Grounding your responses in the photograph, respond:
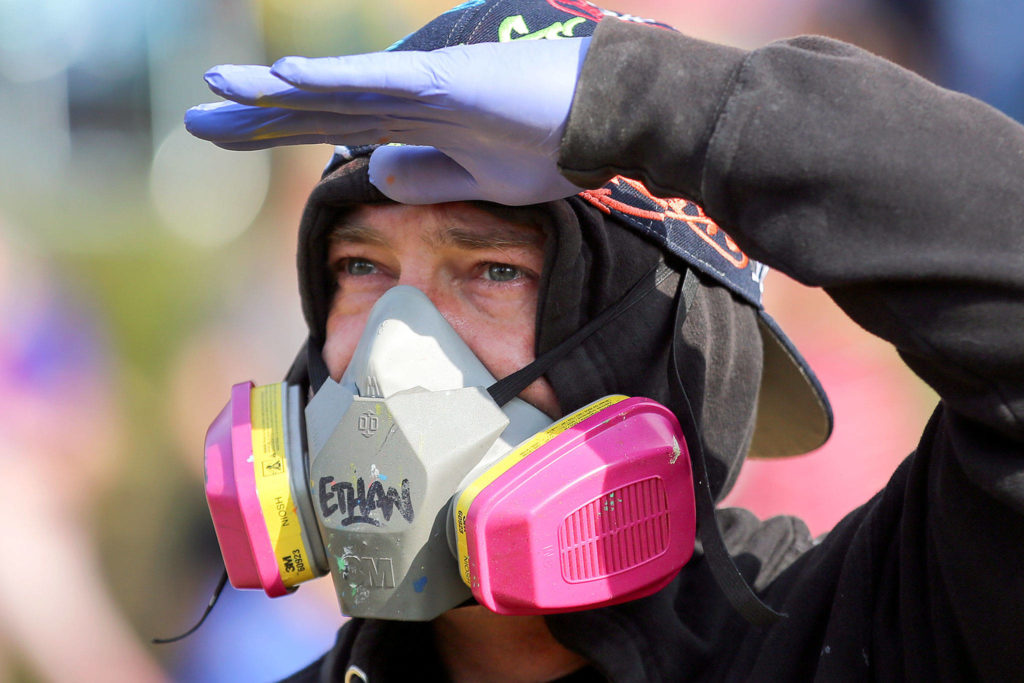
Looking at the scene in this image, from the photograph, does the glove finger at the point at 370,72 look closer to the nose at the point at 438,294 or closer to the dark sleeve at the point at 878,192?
the dark sleeve at the point at 878,192

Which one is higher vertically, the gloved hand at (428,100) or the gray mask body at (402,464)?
the gloved hand at (428,100)

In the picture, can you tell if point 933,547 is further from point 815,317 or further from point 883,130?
point 815,317

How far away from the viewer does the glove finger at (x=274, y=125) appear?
1317mm

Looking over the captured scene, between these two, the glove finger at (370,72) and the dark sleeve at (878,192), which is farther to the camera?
the glove finger at (370,72)

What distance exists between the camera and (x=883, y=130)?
1.01 metres

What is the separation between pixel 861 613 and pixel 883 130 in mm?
766

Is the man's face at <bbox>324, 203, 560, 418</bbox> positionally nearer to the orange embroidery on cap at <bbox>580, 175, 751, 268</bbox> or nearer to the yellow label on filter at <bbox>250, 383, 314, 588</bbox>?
the orange embroidery on cap at <bbox>580, 175, 751, 268</bbox>

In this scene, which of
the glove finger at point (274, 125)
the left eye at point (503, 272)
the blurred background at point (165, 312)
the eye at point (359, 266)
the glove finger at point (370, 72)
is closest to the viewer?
the glove finger at point (370, 72)

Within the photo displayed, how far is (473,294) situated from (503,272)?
2.8 inches

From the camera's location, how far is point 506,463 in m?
1.48

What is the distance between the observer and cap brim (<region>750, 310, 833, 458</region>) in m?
2.07

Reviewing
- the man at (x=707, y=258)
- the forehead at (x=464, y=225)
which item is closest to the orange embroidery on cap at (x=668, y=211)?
the man at (x=707, y=258)

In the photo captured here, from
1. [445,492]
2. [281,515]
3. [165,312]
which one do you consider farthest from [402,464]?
[165,312]

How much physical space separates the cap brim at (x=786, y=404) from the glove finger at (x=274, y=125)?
39.8 inches
